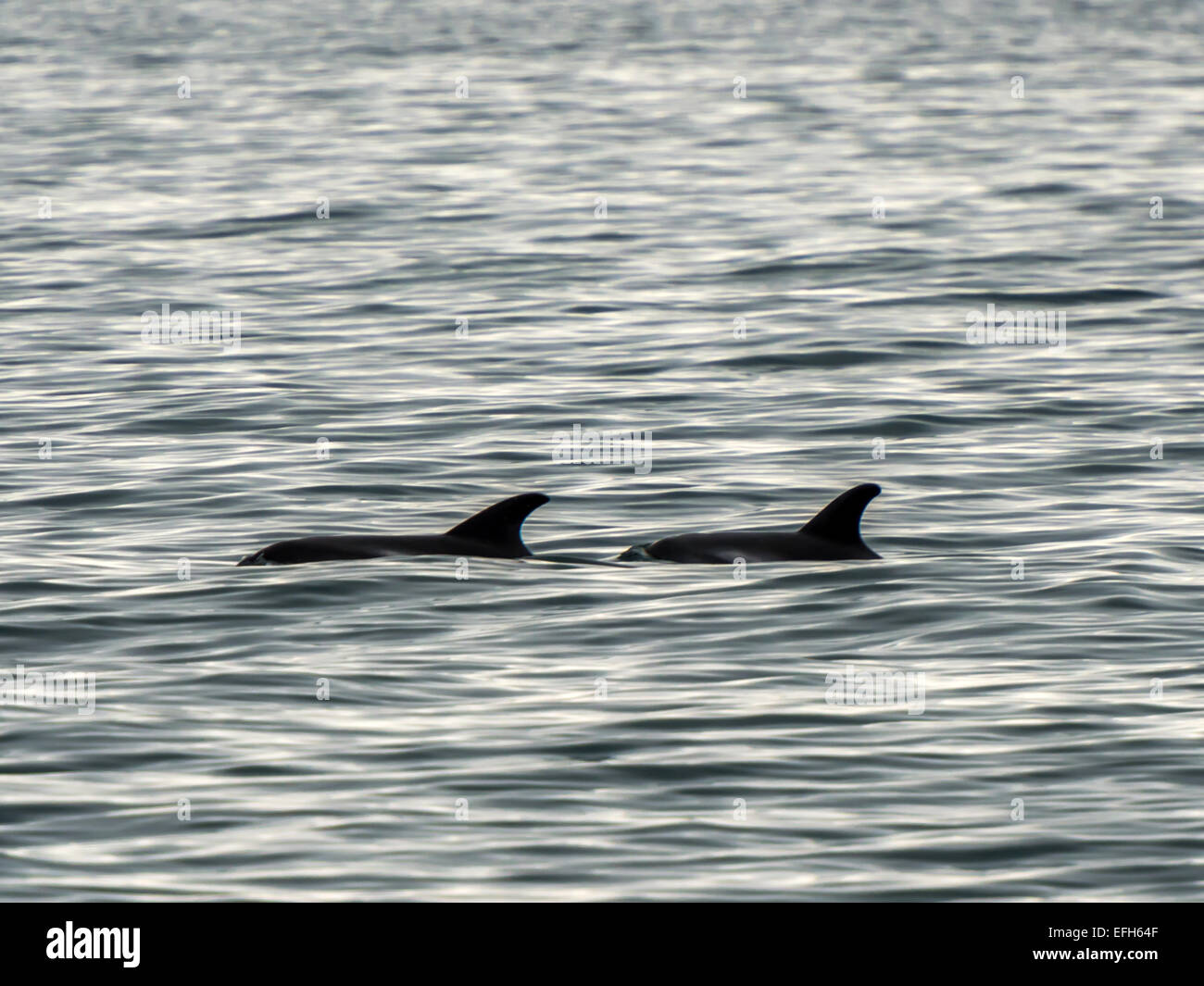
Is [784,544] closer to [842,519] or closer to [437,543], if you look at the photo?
[842,519]

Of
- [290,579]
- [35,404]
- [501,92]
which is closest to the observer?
[290,579]

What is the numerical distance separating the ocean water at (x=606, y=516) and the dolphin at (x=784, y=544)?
35 centimetres

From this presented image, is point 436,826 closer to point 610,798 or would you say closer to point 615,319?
point 610,798

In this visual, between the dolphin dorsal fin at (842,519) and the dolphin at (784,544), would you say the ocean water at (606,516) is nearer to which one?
the dolphin at (784,544)

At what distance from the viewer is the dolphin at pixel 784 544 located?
16234 mm

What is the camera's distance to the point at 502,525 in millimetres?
16344

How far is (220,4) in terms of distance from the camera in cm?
12144

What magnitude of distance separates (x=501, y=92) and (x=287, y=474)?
42.4m

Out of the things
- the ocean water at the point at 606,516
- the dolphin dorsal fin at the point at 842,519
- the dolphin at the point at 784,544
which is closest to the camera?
the ocean water at the point at 606,516

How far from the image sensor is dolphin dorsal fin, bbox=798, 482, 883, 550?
16.1 metres

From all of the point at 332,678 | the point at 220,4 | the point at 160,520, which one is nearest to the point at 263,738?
the point at 332,678

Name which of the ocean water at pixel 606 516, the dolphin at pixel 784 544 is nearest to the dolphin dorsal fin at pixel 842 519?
the dolphin at pixel 784 544

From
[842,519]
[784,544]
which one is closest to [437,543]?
[784,544]

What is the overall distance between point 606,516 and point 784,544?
241cm
